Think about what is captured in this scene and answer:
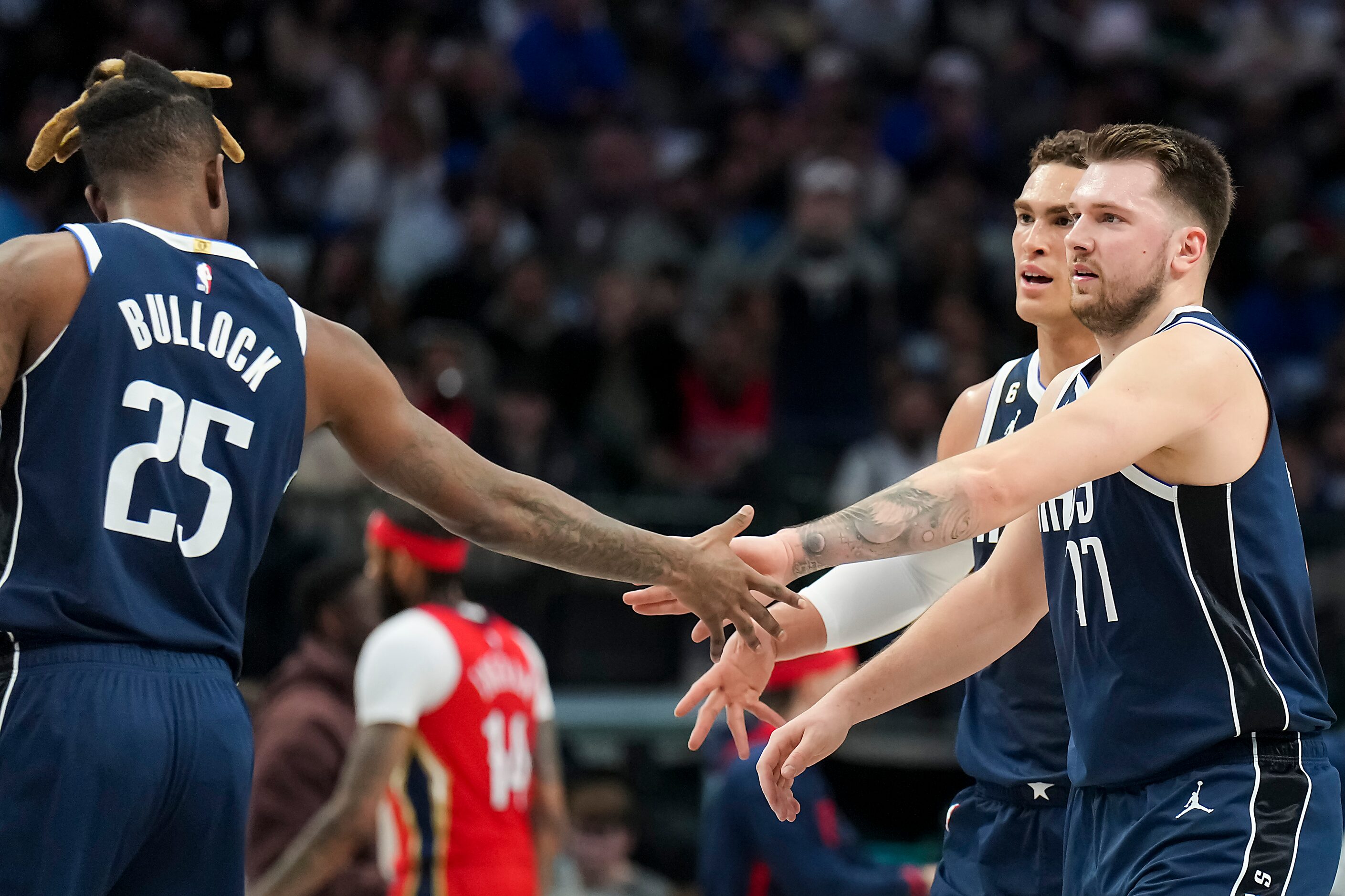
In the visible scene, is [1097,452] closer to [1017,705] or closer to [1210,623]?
[1210,623]

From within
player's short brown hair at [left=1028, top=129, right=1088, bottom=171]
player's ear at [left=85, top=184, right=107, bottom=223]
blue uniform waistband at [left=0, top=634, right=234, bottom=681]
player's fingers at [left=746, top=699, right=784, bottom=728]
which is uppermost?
player's short brown hair at [left=1028, top=129, right=1088, bottom=171]

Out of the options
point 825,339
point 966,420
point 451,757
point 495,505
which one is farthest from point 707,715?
point 825,339

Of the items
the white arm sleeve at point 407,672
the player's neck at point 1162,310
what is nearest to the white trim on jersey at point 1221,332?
the player's neck at point 1162,310

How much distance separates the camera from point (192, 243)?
411cm

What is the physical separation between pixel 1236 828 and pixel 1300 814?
0.17 meters

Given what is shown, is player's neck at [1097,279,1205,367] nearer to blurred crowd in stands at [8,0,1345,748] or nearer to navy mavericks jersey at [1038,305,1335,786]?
navy mavericks jersey at [1038,305,1335,786]

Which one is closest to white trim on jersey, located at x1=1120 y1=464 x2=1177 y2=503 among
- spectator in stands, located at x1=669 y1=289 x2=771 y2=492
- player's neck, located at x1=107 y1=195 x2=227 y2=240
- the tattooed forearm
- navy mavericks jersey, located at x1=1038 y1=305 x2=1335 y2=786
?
navy mavericks jersey, located at x1=1038 y1=305 x2=1335 y2=786

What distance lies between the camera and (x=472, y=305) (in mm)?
11734

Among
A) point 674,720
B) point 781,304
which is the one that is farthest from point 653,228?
point 674,720

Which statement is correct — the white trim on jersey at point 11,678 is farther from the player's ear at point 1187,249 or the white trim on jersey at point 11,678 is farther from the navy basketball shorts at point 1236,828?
the player's ear at point 1187,249

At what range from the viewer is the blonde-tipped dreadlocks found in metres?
4.34

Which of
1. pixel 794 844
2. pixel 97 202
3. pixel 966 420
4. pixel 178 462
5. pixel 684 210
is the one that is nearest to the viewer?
pixel 178 462

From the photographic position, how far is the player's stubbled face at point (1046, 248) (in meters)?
5.19

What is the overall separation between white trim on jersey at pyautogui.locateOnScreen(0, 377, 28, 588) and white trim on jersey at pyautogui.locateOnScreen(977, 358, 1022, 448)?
287 cm
